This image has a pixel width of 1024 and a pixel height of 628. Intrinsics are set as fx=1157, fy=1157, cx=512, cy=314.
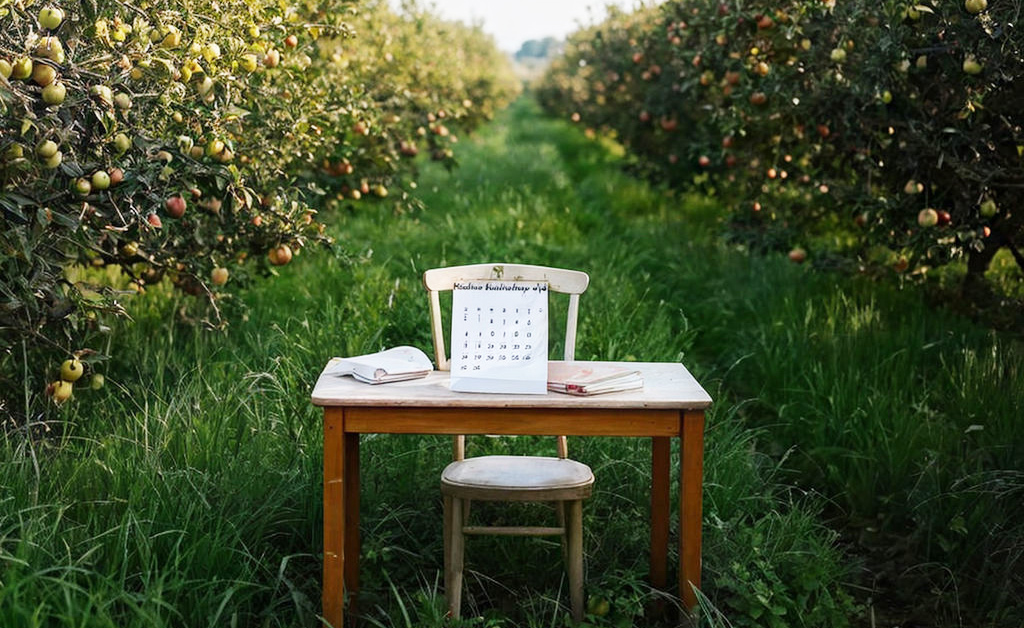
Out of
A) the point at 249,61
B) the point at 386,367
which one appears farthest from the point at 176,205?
the point at 386,367

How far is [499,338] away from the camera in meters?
2.90

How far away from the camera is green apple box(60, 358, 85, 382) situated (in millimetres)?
3658

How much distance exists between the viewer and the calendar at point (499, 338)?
2.86 m

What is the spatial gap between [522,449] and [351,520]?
102 cm

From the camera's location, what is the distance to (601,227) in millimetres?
9281

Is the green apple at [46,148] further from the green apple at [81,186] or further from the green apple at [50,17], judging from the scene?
the green apple at [50,17]

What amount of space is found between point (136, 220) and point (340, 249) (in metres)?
1.07

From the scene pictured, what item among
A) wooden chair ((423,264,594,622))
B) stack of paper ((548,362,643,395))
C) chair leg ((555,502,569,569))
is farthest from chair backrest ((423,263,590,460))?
chair leg ((555,502,569,569))

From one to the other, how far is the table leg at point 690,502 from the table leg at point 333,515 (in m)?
0.83

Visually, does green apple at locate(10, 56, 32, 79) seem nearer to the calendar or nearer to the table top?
the table top

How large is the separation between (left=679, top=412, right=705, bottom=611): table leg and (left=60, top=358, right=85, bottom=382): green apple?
1.97 metres

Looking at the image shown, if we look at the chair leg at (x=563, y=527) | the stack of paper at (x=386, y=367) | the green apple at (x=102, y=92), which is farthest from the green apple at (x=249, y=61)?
the chair leg at (x=563, y=527)

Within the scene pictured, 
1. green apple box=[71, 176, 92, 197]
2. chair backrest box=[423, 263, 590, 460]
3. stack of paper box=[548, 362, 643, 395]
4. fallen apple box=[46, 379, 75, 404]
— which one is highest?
green apple box=[71, 176, 92, 197]

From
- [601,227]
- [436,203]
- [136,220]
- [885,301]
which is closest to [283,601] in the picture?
[136,220]
